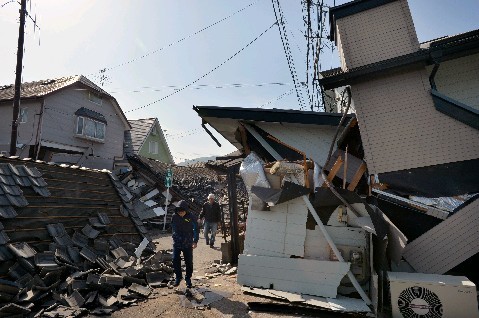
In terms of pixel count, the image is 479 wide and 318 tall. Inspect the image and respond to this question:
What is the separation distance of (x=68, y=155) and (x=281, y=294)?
2158 cm

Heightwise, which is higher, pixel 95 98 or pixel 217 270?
pixel 95 98

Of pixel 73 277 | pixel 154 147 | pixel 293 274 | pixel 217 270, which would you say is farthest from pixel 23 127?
pixel 293 274

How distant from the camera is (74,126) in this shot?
936 inches

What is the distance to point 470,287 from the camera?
15.8ft

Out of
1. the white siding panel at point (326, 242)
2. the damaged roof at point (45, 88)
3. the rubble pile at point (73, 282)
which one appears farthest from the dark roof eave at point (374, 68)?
the damaged roof at point (45, 88)

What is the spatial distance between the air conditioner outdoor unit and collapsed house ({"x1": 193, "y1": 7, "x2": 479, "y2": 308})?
0.02 metres

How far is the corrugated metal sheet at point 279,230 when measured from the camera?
6758 millimetres

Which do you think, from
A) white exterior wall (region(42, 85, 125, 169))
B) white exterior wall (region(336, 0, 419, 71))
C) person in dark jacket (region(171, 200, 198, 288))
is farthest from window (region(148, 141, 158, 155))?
white exterior wall (region(336, 0, 419, 71))

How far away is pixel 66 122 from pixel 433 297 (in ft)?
84.3

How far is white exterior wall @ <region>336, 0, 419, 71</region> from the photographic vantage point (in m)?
7.95

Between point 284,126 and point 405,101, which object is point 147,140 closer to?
point 284,126

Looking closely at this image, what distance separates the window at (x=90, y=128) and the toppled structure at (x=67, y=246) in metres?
16.4

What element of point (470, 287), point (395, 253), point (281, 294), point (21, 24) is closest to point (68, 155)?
point (21, 24)

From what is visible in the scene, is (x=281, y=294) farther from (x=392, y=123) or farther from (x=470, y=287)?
(x=392, y=123)
